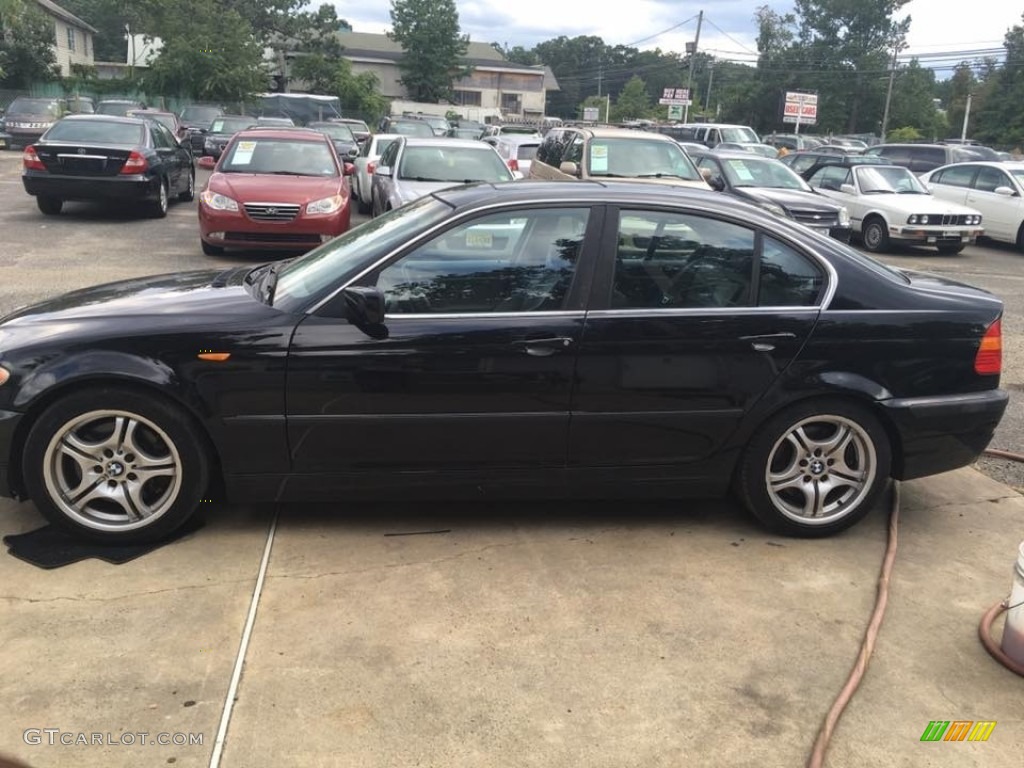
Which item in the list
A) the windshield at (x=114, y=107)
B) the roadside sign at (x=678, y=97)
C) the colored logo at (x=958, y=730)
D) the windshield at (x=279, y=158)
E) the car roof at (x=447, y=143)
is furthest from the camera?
the roadside sign at (x=678, y=97)

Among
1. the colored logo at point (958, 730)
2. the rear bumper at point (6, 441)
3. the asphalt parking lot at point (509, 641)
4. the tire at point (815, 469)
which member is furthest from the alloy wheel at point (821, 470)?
the rear bumper at point (6, 441)

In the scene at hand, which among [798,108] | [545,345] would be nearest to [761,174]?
[545,345]

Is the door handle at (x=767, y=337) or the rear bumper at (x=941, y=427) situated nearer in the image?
the door handle at (x=767, y=337)

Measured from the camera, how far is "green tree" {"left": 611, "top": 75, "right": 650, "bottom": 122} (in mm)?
81438

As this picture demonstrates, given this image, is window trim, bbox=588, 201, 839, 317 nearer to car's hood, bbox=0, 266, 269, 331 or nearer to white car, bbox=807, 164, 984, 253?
car's hood, bbox=0, 266, 269, 331

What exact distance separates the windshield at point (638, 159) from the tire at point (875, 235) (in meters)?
4.50

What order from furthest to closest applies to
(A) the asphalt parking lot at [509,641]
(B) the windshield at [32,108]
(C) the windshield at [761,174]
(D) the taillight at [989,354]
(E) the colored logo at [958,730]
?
(B) the windshield at [32,108] → (C) the windshield at [761,174] → (D) the taillight at [989,354] → (E) the colored logo at [958,730] → (A) the asphalt parking lot at [509,641]

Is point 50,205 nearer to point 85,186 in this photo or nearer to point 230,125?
point 85,186

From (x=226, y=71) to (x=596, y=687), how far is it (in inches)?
1571

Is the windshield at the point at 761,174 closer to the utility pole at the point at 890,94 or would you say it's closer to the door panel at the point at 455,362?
the door panel at the point at 455,362

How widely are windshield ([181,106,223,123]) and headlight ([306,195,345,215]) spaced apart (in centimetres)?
2158

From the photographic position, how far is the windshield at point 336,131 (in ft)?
77.9

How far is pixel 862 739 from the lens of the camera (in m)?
2.82

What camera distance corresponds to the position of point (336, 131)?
24.7m
